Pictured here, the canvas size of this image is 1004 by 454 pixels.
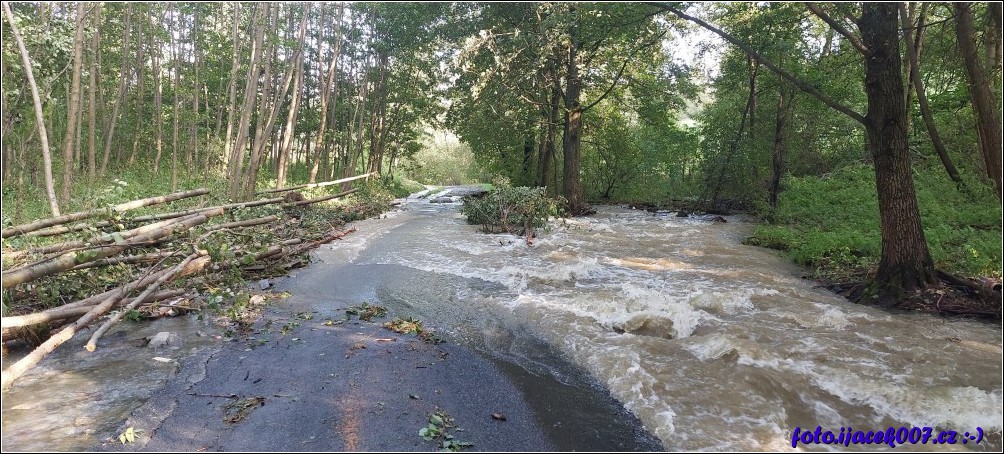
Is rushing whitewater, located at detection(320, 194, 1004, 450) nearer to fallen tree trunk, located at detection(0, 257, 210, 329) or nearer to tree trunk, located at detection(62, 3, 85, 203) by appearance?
fallen tree trunk, located at detection(0, 257, 210, 329)

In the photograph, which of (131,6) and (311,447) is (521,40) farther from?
(131,6)

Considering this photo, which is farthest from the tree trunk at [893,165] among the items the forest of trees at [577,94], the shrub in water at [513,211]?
the shrub in water at [513,211]

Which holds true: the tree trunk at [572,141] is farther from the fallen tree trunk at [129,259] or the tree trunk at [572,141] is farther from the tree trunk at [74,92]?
the fallen tree trunk at [129,259]

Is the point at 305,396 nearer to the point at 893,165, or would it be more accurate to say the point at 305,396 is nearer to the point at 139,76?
the point at 893,165

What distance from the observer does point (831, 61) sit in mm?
10664

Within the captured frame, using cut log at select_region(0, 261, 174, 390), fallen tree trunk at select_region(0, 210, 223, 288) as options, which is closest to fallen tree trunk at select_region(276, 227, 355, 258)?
fallen tree trunk at select_region(0, 210, 223, 288)

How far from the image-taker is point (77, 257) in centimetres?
473

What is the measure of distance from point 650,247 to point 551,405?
788cm

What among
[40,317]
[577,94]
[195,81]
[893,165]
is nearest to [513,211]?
[577,94]

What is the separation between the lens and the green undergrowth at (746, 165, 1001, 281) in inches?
255

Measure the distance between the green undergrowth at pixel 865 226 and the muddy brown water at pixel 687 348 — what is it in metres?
0.68

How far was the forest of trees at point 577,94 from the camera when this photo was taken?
6.93 meters

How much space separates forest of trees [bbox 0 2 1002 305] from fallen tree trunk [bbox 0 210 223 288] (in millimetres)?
1168

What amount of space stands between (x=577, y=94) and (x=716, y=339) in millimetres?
13900
